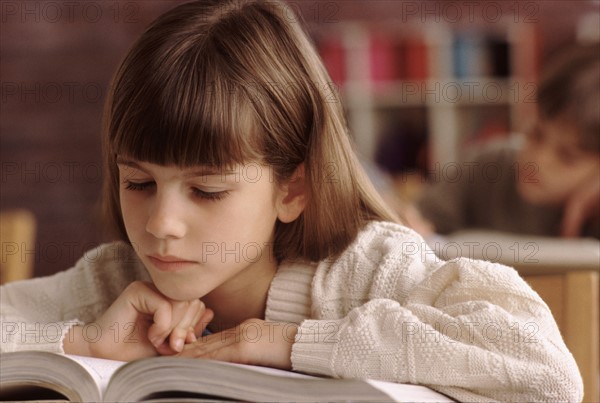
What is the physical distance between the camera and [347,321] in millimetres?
925

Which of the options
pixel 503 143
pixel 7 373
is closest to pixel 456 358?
pixel 7 373

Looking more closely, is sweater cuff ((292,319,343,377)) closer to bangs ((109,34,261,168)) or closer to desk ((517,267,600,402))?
bangs ((109,34,261,168))

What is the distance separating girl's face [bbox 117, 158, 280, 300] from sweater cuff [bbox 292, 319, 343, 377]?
142 millimetres

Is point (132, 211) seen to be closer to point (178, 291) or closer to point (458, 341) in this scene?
point (178, 291)

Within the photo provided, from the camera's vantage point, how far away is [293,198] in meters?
1.11

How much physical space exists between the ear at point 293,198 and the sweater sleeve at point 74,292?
25 centimetres

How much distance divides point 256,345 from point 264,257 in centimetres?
22

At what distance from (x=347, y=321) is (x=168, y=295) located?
0.75 ft

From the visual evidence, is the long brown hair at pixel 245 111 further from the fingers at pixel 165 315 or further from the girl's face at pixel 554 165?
the girl's face at pixel 554 165

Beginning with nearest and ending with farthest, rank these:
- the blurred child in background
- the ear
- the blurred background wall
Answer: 1. the ear
2. the blurred child in background
3. the blurred background wall

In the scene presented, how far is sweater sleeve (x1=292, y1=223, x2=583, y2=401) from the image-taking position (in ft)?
2.79

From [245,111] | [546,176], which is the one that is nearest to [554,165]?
[546,176]

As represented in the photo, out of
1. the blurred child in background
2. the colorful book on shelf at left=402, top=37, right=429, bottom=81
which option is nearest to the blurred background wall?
the colorful book on shelf at left=402, top=37, right=429, bottom=81

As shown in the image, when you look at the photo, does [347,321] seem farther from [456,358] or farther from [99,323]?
[99,323]
